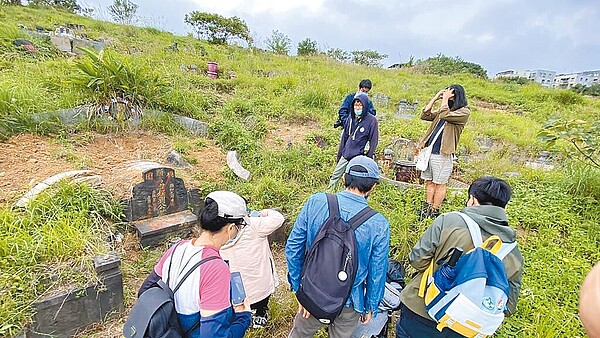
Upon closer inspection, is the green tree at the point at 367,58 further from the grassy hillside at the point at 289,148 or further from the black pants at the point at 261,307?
the black pants at the point at 261,307

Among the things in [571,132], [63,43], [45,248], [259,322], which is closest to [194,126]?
[45,248]

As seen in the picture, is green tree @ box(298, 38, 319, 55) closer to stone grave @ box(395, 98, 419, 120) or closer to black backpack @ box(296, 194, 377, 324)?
stone grave @ box(395, 98, 419, 120)

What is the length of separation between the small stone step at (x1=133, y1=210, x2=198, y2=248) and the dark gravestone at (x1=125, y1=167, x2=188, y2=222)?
74 mm

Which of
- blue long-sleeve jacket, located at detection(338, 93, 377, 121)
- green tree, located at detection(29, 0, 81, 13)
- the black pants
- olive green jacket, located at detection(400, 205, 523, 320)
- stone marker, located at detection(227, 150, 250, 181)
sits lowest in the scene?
the black pants

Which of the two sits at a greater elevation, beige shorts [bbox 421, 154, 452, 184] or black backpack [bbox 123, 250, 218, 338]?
beige shorts [bbox 421, 154, 452, 184]

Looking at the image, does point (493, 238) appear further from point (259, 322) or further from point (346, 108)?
point (346, 108)

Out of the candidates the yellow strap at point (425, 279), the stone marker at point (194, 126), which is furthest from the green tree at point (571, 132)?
the stone marker at point (194, 126)

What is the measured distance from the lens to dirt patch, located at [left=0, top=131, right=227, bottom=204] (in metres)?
3.29

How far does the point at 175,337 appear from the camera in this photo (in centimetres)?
133

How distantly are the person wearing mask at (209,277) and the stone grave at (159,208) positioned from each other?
192 cm

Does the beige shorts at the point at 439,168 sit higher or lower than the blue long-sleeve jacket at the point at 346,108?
lower

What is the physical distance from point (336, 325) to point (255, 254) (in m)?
0.76

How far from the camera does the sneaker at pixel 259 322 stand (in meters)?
2.54

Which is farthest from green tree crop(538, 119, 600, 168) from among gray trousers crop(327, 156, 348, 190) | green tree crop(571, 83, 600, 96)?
green tree crop(571, 83, 600, 96)
